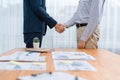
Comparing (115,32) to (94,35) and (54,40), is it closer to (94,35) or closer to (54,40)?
(54,40)

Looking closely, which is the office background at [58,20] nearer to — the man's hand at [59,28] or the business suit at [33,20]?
the man's hand at [59,28]

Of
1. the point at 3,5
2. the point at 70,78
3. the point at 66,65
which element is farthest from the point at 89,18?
the point at 3,5

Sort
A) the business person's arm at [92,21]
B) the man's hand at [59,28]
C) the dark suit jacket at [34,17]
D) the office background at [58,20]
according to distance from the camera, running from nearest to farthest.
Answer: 1. the business person's arm at [92,21]
2. the dark suit jacket at [34,17]
3. the man's hand at [59,28]
4. the office background at [58,20]

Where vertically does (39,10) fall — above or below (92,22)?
above

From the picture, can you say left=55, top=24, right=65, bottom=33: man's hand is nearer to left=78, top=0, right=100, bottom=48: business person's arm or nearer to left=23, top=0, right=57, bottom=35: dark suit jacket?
left=23, top=0, right=57, bottom=35: dark suit jacket

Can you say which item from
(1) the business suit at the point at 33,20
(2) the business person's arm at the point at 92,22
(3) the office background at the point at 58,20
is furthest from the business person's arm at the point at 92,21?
(3) the office background at the point at 58,20

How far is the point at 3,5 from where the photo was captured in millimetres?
3277

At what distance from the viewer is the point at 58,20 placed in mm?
3189

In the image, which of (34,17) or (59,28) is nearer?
(34,17)

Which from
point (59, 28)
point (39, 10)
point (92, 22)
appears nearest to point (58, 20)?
point (59, 28)

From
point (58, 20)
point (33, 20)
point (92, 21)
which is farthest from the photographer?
point (58, 20)

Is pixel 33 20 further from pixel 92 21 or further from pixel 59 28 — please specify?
pixel 92 21

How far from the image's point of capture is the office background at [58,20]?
3.19m

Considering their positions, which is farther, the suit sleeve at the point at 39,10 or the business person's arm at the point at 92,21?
the suit sleeve at the point at 39,10
